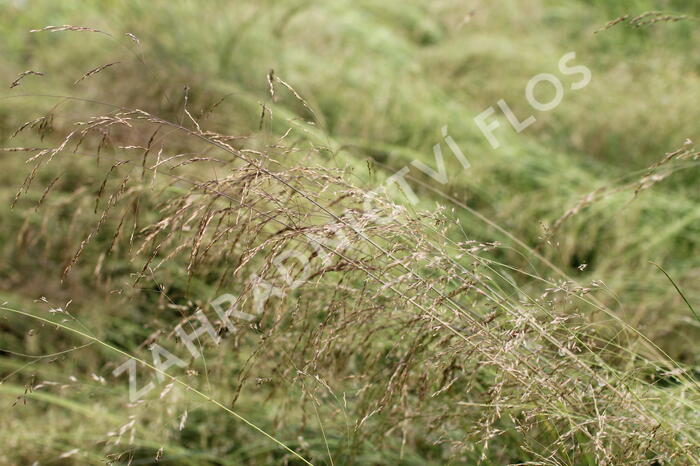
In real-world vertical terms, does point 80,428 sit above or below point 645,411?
above

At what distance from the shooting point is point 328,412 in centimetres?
174

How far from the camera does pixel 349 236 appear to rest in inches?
48.3

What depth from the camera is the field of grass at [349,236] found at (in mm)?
1230

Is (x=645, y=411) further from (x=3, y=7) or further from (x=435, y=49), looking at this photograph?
(x=3, y=7)

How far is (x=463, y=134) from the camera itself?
9.45 feet

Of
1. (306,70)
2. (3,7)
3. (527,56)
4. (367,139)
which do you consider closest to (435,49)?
(527,56)

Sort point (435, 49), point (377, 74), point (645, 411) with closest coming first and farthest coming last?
point (645, 411) < point (377, 74) < point (435, 49)

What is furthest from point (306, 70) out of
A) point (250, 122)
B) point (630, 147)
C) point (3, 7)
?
point (3, 7)

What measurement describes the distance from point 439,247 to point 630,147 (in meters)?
1.93

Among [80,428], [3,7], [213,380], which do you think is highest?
[3,7]

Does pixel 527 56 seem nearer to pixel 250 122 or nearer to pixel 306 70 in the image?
pixel 306 70

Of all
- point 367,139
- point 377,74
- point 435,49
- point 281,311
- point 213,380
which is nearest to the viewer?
point 281,311

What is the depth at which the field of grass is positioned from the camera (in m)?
1.23

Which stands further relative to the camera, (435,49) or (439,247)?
(435,49)
